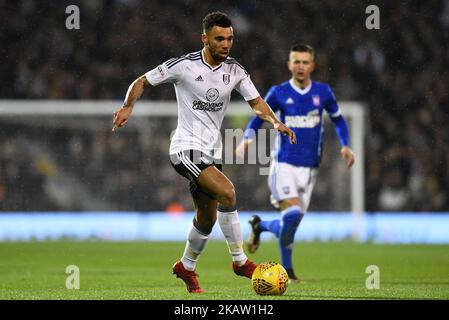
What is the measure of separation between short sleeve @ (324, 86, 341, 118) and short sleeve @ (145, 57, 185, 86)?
239 cm

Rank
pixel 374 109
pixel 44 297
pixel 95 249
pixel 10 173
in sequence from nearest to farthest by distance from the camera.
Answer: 1. pixel 44 297
2. pixel 95 249
3. pixel 10 173
4. pixel 374 109

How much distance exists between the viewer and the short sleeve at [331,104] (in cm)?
920

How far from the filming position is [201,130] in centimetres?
725

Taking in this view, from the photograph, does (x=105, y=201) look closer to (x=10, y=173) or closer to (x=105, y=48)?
(x=10, y=173)

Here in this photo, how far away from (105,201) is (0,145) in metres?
2.04

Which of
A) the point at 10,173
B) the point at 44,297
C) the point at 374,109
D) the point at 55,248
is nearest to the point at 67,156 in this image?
the point at 10,173

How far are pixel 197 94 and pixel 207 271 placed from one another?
3.51 m

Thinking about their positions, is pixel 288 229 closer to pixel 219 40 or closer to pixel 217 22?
pixel 219 40

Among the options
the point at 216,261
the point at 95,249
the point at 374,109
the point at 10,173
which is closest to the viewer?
the point at 216,261

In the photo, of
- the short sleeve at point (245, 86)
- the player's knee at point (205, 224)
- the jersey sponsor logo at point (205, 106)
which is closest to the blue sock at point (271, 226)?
the player's knee at point (205, 224)

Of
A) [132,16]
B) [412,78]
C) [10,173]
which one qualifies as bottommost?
[10,173]

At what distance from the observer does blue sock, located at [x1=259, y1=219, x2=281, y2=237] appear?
9.23 metres

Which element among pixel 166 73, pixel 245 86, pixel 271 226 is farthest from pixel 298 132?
pixel 166 73

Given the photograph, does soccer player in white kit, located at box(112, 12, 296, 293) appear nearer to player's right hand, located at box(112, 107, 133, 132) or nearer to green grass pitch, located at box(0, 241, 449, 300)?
player's right hand, located at box(112, 107, 133, 132)
